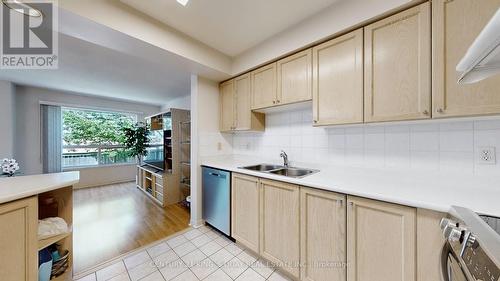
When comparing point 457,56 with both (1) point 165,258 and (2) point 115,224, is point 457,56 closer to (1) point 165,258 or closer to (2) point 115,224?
(1) point 165,258

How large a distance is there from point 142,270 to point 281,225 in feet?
4.39

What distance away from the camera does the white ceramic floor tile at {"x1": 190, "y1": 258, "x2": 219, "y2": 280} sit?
5.23ft

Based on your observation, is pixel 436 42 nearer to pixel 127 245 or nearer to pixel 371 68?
pixel 371 68

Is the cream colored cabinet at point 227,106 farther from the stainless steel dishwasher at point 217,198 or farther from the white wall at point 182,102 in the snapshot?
the white wall at point 182,102

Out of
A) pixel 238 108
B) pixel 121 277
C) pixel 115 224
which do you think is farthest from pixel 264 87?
pixel 115 224

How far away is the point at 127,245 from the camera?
2.02 m

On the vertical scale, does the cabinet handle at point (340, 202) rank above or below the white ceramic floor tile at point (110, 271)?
above

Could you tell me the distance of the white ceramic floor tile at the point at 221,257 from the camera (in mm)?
1749

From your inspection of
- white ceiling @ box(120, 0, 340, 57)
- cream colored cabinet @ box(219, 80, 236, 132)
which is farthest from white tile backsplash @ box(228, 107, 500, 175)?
white ceiling @ box(120, 0, 340, 57)

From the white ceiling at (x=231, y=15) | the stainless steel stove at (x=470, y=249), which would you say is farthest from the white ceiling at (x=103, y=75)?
the stainless steel stove at (x=470, y=249)

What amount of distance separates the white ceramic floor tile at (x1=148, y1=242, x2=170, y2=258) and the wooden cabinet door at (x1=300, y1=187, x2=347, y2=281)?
1.45m

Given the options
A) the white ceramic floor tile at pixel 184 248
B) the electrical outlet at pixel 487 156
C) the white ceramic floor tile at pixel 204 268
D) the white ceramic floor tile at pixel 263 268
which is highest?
the electrical outlet at pixel 487 156

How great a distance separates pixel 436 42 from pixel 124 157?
21.2 feet

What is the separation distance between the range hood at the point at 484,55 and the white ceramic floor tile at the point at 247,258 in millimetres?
1954
